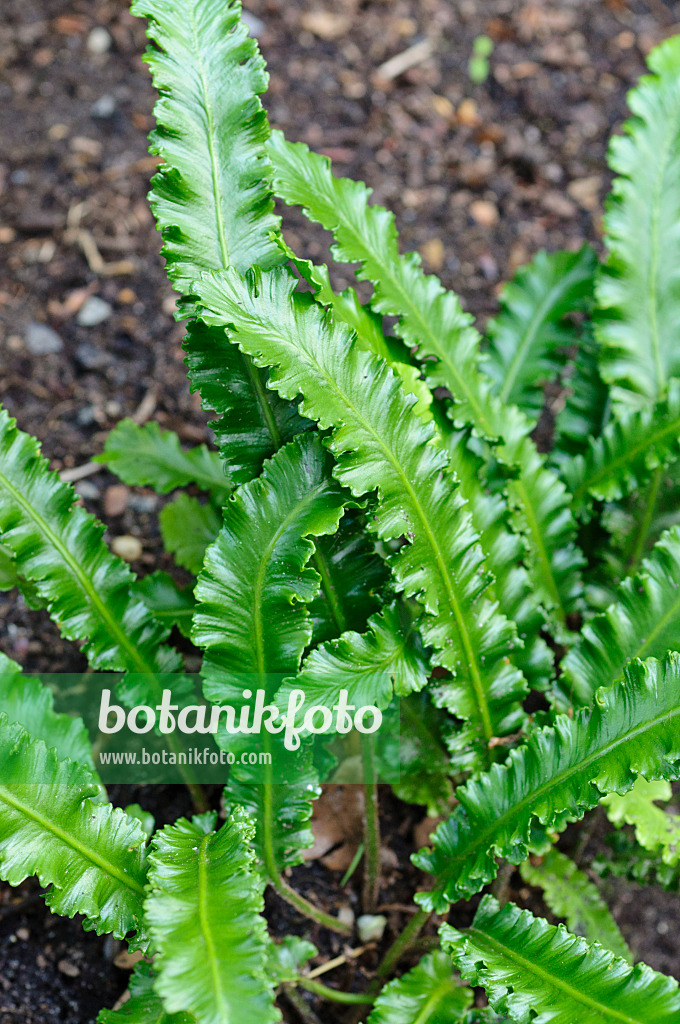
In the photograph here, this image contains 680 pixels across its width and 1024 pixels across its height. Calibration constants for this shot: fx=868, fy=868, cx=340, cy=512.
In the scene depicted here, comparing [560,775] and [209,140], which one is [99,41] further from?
[560,775]

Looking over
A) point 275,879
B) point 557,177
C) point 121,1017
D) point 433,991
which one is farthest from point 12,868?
point 557,177

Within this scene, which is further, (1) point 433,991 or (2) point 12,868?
(1) point 433,991

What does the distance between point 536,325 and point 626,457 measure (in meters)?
0.47

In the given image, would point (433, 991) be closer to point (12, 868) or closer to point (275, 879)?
point (275, 879)

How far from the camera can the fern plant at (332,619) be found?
1.47 metres

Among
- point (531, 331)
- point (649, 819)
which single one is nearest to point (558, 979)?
point (649, 819)

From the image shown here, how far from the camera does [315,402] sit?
1481mm

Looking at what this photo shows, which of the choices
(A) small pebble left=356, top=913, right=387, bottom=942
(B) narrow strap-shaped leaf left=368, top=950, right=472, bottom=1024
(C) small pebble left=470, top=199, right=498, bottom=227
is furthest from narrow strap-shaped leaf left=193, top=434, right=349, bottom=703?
(C) small pebble left=470, top=199, right=498, bottom=227

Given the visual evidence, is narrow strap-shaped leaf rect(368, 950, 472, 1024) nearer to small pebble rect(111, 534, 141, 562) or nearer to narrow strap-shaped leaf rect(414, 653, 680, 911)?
narrow strap-shaped leaf rect(414, 653, 680, 911)

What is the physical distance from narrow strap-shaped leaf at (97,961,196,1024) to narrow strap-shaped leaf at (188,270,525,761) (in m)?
0.77

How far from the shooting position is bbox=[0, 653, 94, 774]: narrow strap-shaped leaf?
1.77 metres

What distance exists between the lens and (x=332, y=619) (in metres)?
1.75

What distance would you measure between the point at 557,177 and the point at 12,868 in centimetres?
276

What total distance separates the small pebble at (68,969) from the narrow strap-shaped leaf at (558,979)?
0.85 m
